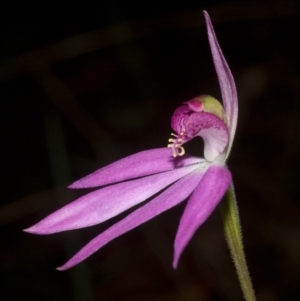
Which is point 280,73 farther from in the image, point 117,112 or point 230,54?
point 117,112

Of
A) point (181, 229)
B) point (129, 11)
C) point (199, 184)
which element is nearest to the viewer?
point (181, 229)

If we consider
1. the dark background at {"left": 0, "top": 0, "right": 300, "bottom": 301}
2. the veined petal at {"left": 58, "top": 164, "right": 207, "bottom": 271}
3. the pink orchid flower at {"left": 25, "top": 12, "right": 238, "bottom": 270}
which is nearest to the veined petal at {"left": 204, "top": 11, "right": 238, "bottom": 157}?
the pink orchid flower at {"left": 25, "top": 12, "right": 238, "bottom": 270}

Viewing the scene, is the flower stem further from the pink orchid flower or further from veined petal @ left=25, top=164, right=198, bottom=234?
veined petal @ left=25, top=164, right=198, bottom=234

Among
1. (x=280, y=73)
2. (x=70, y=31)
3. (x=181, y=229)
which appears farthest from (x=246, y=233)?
(x=181, y=229)

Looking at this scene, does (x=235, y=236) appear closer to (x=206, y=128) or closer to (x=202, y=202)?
(x=202, y=202)

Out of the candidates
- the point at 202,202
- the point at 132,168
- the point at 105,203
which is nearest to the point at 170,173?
the point at 132,168

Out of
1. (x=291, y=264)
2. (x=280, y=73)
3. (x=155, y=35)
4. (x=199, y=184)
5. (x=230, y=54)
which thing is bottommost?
(x=291, y=264)

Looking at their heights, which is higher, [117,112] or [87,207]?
[117,112]
